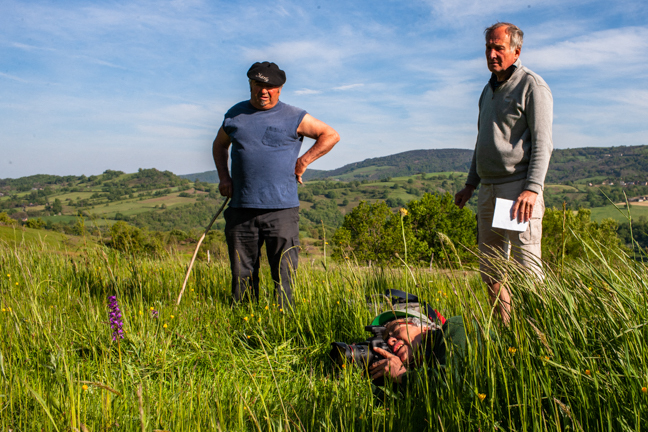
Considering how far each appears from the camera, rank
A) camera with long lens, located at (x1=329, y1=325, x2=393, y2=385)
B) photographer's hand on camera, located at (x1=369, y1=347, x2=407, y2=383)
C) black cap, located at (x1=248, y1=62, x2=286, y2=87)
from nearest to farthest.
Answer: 1. photographer's hand on camera, located at (x1=369, y1=347, x2=407, y2=383)
2. camera with long lens, located at (x1=329, y1=325, x2=393, y2=385)
3. black cap, located at (x1=248, y1=62, x2=286, y2=87)

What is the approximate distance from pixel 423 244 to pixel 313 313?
18810 millimetres

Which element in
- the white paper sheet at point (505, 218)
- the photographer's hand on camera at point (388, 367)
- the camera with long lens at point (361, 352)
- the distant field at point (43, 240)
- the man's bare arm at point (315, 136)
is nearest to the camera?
the photographer's hand on camera at point (388, 367)

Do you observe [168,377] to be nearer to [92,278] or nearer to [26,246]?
[92,278]

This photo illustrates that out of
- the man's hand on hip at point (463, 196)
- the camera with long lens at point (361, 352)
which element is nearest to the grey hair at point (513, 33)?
the man's hand on hip at point (463, 196)

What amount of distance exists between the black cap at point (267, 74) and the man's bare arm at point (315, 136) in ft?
1.20

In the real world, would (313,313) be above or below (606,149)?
below

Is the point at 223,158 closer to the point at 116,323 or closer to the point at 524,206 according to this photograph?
the point at 116,323

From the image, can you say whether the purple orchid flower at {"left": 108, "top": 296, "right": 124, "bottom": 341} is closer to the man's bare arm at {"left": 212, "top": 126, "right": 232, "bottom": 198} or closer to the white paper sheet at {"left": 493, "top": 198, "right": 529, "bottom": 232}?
the man's bare arm at {"left": 212, "top": 126, "right": 232, "bottom": 198}

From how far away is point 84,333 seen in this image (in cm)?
260

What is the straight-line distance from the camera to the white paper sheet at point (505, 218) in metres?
2.58

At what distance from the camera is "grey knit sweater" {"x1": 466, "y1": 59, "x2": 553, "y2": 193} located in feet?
8.59

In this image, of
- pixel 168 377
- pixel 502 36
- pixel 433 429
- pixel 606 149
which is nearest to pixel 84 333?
pixel 168 377

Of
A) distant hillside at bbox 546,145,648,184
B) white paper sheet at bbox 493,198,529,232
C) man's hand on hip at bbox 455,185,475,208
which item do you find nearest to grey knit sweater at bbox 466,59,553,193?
white paper sheet at bbox 493,198,529,232

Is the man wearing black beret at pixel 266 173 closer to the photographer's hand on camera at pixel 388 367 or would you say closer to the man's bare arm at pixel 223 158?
the man's bare arm at pixel 223 158
